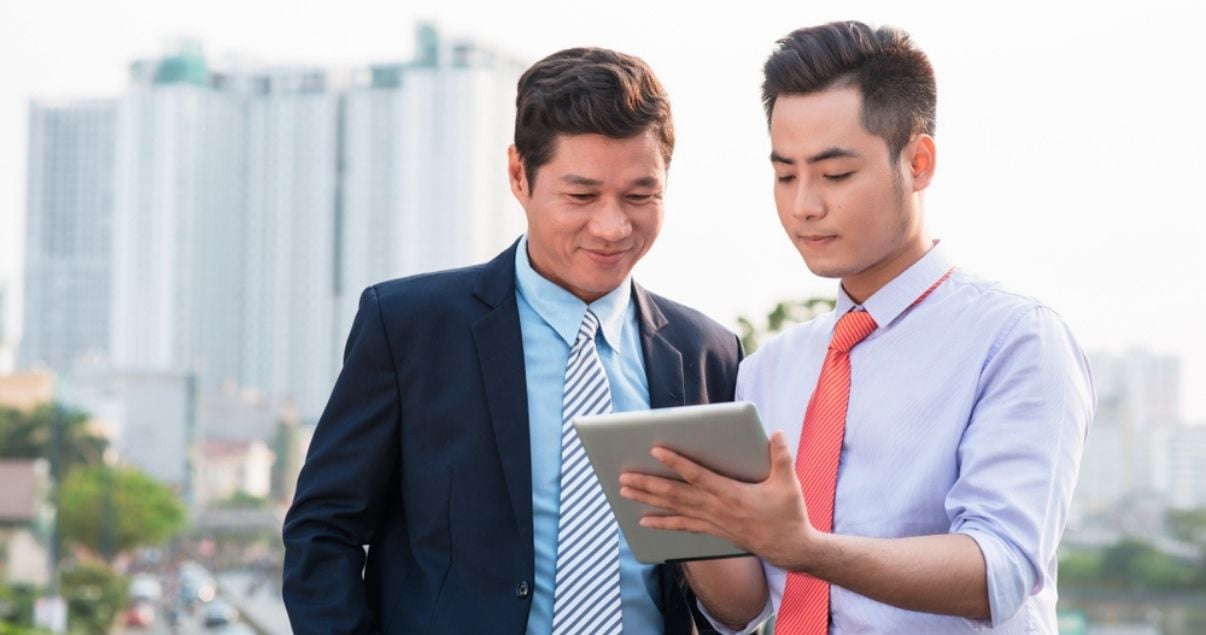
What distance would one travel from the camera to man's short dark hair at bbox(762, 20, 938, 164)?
1995 mm

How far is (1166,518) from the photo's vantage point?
57.4 metres

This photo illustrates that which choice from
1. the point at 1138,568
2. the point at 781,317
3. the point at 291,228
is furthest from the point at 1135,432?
the point at 781,317

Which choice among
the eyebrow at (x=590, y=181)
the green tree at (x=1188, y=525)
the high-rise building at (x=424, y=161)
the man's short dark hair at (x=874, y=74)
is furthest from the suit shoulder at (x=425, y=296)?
the high-rise building at (x=424, y=161)

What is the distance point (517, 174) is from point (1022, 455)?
102 centimetres

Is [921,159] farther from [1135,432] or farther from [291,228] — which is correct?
[291,228]

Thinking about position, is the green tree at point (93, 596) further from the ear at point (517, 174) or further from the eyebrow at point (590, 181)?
the eyebrow at point (590, 181)

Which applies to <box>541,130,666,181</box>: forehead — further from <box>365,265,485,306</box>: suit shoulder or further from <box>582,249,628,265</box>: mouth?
<box>365,265,485,306</box>: suit shoulder

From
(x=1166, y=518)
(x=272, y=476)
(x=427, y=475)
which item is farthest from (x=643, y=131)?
(x=272, y=476)

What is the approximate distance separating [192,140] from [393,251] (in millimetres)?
9718

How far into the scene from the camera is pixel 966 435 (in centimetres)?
A: 192

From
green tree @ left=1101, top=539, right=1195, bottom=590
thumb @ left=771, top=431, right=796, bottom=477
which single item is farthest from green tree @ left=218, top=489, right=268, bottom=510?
thumb @ left=771, top=431, right=796, bottom=477

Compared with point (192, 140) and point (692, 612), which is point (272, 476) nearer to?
point (192, 140)

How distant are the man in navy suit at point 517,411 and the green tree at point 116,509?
44123 mm

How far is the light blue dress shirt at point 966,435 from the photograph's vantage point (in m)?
1.82
